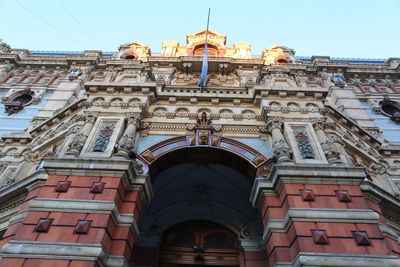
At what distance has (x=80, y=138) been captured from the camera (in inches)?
438

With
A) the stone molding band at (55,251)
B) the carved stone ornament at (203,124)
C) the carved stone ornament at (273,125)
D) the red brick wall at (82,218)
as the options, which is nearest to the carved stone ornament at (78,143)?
the red brick wall at (82,218)

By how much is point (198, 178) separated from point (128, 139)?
12.2 ft

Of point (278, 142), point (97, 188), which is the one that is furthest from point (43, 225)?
point (278, 142)

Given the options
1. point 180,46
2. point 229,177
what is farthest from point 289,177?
point 180,46

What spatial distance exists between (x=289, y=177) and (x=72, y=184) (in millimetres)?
7125

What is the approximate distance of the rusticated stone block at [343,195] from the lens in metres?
9.11

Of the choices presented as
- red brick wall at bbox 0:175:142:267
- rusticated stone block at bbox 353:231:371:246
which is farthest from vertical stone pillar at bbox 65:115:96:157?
rusticated stone block at bbox 353:231:371:246

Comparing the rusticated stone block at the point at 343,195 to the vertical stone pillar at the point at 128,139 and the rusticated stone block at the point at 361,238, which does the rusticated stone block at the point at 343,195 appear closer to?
the rusticated stone block at the point at 361,238

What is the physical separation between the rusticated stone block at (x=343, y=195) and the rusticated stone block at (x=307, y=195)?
83cm

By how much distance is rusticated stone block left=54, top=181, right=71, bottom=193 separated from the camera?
9.36 metres

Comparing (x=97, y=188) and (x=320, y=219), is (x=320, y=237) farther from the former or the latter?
(x=97, y=188)

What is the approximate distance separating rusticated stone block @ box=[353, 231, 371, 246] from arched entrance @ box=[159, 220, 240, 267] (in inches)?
217

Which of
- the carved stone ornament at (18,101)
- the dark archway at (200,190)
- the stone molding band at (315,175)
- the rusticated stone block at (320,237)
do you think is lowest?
the rusticated stone block at (320,237)

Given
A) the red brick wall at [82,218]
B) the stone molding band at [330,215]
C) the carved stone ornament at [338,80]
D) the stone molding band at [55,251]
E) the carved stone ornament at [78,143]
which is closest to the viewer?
the stone molding band at [55,251]
